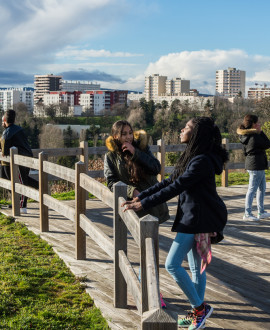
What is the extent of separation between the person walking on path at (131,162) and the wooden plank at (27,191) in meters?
3.70

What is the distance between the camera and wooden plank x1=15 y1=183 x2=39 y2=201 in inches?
327

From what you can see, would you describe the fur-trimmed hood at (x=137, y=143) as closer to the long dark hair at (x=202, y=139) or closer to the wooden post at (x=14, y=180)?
the long dark hair at (x=202, y=139)

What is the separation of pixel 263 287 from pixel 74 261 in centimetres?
226

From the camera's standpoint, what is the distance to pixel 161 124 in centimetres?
10281

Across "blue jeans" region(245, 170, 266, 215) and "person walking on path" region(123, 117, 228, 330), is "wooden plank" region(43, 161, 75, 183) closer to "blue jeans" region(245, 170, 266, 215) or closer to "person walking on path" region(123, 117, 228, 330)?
"person walking on path" region(123, 117, 228, 330)

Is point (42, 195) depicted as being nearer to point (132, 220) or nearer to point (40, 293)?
point (40, 293)

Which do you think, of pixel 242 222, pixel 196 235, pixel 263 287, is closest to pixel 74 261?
pixel 263 287

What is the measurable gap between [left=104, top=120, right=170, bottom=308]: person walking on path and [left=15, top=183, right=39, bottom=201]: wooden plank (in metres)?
3.70

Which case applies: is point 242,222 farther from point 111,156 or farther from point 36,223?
point 111,156

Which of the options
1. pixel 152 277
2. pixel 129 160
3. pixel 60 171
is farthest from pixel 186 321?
pixel 60 171

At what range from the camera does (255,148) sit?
8.29 meters

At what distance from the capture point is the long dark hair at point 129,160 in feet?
15.3

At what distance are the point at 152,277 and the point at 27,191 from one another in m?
6.13

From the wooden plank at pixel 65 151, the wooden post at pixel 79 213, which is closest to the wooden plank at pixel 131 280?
the wooden post at pixel 79 213
